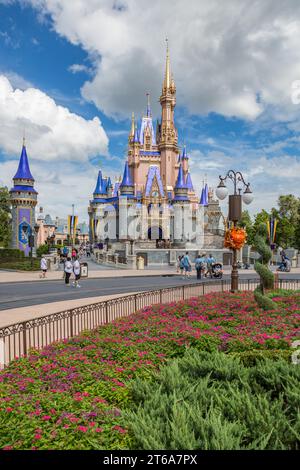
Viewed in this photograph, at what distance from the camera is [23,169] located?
140 ft

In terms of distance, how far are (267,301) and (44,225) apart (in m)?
123

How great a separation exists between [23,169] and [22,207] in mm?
5317

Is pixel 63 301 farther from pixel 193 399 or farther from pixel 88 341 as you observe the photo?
pixel 193 399

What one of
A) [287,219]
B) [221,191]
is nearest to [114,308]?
[221,191]

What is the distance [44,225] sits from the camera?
12406cm

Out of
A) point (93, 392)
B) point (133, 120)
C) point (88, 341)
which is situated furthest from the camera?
point (133, 120)

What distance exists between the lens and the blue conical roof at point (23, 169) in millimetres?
42188

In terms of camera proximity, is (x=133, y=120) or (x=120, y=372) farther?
(x=133, y=120)

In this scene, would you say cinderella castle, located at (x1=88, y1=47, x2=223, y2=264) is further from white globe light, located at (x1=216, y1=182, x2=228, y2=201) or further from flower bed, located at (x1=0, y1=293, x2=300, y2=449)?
flower bed, located at (x1=0, y1=293, x2=300, y2=449)

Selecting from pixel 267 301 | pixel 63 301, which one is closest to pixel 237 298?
pixel 267 301

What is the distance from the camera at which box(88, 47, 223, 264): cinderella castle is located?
59219 mm

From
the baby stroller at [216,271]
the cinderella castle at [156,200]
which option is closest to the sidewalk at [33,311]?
the baby stroller at [216,271]

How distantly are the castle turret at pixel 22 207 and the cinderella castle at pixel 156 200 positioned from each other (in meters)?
14.3
